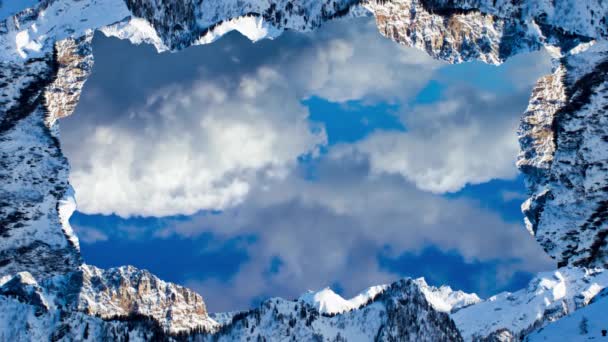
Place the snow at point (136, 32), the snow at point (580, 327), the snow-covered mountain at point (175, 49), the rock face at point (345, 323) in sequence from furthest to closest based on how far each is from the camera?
the rock face at point (345, 323)
the snow at point (136, 32)
the snow-covered mountain at point (175, 49)
the snow at point (580, 327)

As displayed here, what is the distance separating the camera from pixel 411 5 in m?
164

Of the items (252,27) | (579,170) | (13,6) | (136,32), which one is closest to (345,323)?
(579,170)

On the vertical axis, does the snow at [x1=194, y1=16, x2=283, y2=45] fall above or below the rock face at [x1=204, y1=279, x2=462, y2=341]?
above

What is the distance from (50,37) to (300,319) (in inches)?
3734

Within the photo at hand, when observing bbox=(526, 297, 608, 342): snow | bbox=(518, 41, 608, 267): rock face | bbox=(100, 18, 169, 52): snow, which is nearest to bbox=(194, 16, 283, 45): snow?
bbox=(100, 18, 169, 52): snow

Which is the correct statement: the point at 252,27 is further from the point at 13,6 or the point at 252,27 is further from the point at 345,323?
the point at 345,323

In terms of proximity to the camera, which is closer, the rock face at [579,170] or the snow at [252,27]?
the rock face at [579,170]

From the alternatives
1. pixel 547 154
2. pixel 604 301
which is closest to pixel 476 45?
pixel 547 154

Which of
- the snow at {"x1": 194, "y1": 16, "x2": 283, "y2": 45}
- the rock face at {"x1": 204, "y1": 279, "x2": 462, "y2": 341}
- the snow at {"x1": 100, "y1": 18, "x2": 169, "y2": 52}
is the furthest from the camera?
the rock face at {"x1": 204, "y1": 279, "x2": 462, "y2": 341}

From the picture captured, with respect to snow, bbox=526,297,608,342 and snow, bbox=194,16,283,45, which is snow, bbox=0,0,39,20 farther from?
snow, bbox=526,297,608,342

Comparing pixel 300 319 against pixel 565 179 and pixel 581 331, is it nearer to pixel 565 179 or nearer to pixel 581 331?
pixel 565 179

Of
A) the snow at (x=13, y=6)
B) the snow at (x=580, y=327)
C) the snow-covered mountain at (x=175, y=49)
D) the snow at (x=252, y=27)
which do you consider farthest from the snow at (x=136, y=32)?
the snow at (x=580, y=327)

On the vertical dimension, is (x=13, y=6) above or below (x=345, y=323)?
above

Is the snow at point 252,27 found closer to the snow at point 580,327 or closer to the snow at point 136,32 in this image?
the snow at point 136,32
